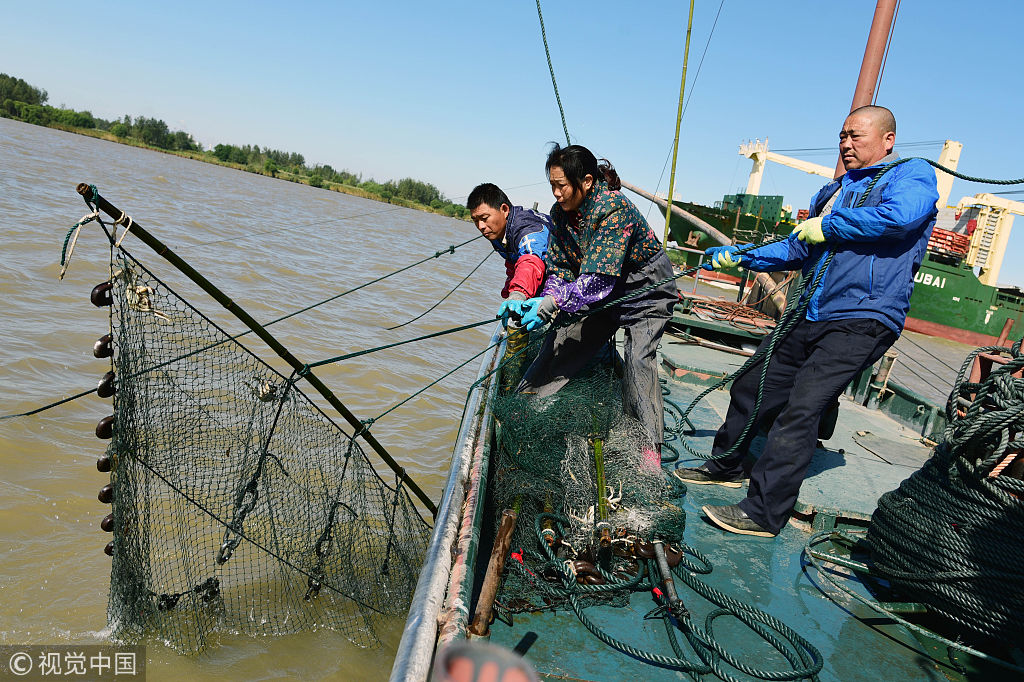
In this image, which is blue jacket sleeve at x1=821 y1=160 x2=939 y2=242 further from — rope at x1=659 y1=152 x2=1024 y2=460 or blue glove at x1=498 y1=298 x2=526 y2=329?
blue glove at x1=498 y1=298 x2=526 y2=329

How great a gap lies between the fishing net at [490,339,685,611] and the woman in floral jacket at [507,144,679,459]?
8.1 inches

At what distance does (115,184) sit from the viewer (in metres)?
17.5

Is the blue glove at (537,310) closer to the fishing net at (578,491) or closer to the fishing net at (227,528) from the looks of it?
the fishing net at (578,491)

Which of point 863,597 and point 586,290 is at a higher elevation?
point 586,290

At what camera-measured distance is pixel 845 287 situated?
291cm

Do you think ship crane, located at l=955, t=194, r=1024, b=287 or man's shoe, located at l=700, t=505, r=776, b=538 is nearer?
man's shoe, located at l=700, t=505, r=776, b=538

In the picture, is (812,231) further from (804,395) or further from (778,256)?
(804,395)

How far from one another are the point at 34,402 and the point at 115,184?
1501 cm

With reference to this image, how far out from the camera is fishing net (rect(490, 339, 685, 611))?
2527 mm

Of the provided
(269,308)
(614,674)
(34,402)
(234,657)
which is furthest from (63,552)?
(269,308)

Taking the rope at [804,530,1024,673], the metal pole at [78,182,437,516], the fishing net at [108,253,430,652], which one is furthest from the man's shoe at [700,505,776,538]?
the metal pole at [78,182,437,516]

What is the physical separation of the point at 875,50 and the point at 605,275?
4601 mm

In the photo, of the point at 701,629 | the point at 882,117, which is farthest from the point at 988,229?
the point at 701,629

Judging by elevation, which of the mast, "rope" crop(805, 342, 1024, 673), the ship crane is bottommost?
"rope" crop(805, 342, 1024, 673)
